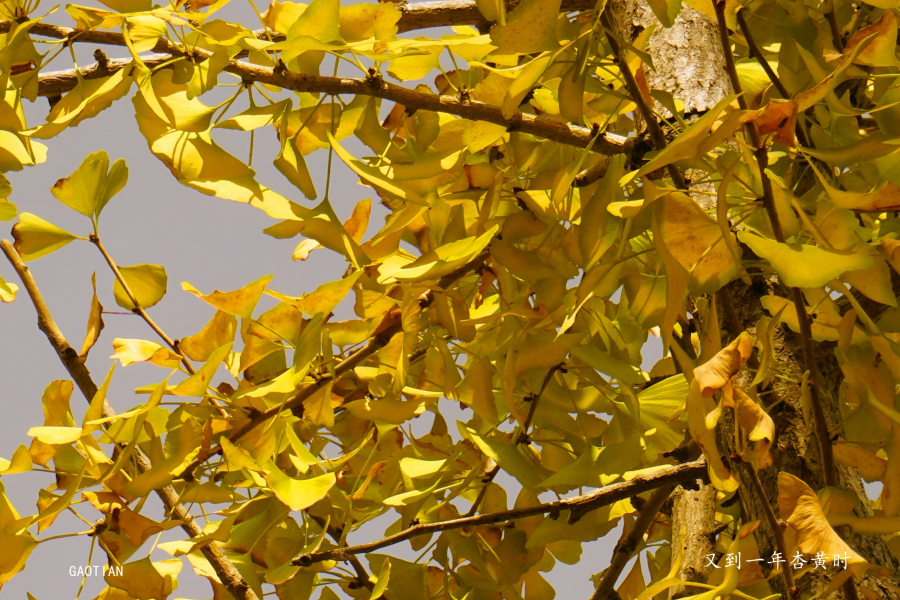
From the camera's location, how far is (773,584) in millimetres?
425

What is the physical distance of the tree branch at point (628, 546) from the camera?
0.58m

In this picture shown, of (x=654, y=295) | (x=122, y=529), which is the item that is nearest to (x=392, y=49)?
(x=654, y=295)

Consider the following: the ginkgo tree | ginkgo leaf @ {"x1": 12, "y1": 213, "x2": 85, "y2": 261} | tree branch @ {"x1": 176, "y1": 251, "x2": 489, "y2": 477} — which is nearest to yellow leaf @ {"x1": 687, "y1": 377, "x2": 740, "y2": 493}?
the ginkgo tree

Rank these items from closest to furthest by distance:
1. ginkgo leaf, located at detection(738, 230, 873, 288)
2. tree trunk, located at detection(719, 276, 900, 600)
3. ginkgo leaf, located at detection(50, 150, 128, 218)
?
ginkgo leaf, located at detection(738, 230, 873, 288) < tree trunk, located at detection(719, 276, 900, 600) < ginkgo leaf, located at detection(50, 150, 128, 218)

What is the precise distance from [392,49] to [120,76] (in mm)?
156

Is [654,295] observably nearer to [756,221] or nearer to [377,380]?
[756,221]

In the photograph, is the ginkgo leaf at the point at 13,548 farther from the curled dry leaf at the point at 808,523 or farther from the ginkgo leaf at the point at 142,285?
the curled dry leaf at the point at 808,523

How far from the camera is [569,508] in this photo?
455 mm

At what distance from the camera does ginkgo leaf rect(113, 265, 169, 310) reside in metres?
0.54

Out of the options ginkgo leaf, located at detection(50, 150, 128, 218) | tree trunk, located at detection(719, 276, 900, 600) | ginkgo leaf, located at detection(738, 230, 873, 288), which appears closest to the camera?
ginkgo leaf, located at detection(738, 230, 873, 288)

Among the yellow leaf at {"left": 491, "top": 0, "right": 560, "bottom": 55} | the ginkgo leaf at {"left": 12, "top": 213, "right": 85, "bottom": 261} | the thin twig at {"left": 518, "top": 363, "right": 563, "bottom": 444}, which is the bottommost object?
the thin twig at {"left": 518, "top": 363, "right": 563, "bottom": 444}

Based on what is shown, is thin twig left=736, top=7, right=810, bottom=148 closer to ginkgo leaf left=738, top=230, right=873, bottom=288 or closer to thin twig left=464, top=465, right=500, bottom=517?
ginkgo leaf left=738, top=230, right=873, bottom=288

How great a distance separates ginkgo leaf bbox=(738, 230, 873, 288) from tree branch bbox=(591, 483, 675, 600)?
34 centimetres

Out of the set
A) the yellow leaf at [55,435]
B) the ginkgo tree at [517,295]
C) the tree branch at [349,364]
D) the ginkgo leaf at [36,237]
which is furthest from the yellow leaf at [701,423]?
the ginkgo leaf at [36,237]
